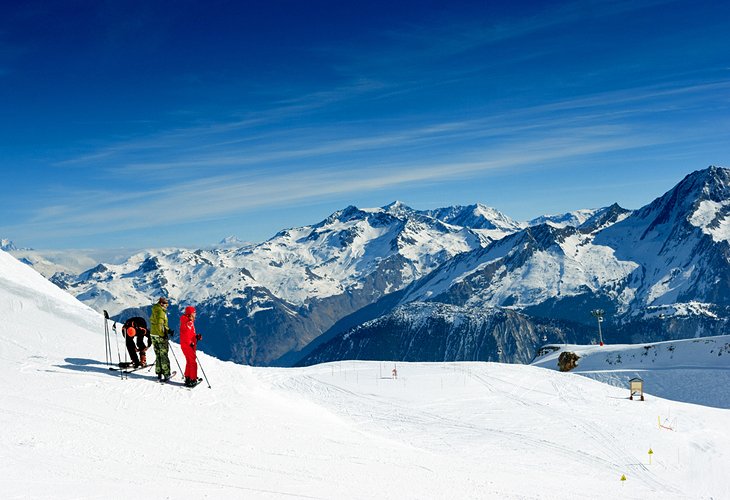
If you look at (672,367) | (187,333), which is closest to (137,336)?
(187,333)

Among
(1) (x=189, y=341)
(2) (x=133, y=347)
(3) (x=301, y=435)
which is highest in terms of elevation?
(1) (x=189, y=341)

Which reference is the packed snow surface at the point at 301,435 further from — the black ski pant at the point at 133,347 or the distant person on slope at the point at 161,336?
the black ski pant at the point at 133,347

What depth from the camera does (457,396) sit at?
31266mm

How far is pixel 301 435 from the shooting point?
57.5 ft

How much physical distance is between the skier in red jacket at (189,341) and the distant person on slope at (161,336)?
0.44m

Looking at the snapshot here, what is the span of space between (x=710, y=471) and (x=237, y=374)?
19.5 meters

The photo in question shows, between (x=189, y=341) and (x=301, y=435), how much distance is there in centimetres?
490

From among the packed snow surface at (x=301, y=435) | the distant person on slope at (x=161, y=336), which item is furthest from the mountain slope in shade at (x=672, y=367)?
the distant person on slope at (x=161, y=336)

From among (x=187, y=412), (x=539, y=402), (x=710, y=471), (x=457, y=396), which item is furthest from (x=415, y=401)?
(x=187, y=412)

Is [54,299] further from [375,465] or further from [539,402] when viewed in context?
[539,402]

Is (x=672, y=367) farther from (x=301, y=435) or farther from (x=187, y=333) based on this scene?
(x=187, y=333)

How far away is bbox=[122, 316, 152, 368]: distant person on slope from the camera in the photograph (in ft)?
65.3

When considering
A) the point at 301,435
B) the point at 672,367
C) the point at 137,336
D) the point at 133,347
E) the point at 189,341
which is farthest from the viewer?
the point at 672,367

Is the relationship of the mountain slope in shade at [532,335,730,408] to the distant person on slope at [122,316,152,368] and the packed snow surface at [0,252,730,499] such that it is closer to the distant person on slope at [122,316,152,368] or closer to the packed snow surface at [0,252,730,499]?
the packed snow surface at [0,252,730,499]
